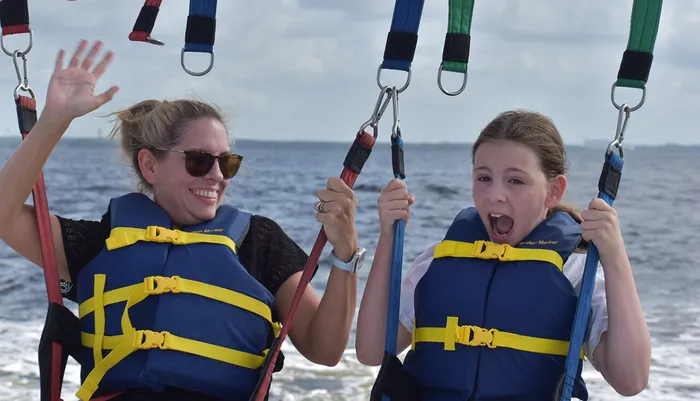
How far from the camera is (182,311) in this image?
3324mm

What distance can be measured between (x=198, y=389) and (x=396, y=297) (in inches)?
30.4

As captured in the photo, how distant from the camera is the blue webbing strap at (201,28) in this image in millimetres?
3455

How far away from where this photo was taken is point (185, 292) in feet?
11.0

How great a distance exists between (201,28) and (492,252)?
1291 mm

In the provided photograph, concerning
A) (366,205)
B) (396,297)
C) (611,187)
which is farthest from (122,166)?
(366,205)

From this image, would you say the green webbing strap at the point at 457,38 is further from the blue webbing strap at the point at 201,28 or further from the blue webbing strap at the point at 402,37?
the blue webbing strap at the point at 201,28

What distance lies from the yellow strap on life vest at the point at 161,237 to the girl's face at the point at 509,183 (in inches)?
36.1

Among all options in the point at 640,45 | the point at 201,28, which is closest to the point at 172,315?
the point at 201,28

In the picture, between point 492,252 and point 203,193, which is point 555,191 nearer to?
point 492,252

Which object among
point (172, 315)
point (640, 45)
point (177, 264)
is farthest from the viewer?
point (177, 264)

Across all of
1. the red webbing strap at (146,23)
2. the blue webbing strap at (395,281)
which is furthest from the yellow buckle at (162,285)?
the red webbing strap at (146,23)

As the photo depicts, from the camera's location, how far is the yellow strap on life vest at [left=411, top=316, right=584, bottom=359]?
3.07 meters

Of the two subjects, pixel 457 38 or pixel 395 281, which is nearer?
pixel 395 281

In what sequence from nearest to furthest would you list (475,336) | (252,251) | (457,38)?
1. (475,336)
2. (457,38)
3. (252,251)
